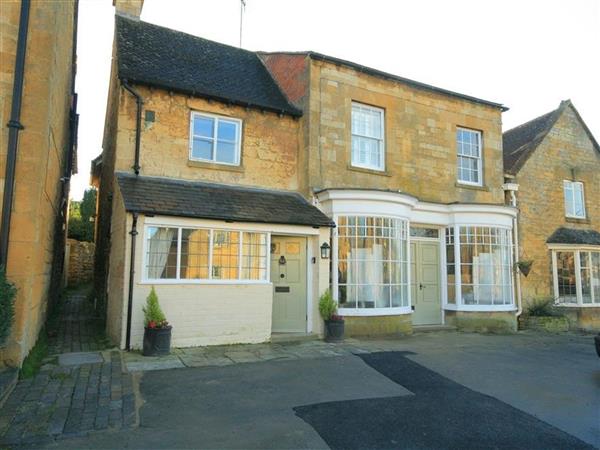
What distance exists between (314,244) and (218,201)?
263 centimetres

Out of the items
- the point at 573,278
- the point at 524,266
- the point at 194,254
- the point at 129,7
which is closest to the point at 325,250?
the point at 194,254

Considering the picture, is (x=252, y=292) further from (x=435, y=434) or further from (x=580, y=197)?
(x=580, y=197)

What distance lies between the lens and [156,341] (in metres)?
8.12

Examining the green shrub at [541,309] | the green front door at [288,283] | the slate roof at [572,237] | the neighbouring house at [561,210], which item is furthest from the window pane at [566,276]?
the green front door at [288,283]

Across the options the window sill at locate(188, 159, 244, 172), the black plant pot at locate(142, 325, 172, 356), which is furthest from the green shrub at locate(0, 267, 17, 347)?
the window sill at locate(188, 159, 244, 172)

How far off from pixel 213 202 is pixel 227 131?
2.36m

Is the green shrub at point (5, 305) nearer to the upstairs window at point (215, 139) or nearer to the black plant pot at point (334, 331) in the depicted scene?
the upstairs window at point (215, 139)

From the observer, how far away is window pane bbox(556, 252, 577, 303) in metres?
15.0

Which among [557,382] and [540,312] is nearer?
[557,382]

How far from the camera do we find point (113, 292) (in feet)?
32.2

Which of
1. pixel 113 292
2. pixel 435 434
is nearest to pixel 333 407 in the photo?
pixel 435 434

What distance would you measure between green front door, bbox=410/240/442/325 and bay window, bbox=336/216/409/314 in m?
1.56

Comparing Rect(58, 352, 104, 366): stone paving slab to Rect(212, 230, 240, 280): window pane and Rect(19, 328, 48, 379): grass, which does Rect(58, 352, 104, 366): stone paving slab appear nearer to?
Rect(19, 328, 48, 379): grass

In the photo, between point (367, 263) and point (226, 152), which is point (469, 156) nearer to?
point (367, 263)
